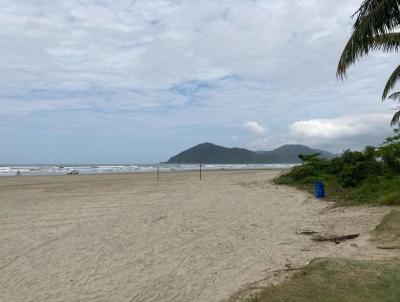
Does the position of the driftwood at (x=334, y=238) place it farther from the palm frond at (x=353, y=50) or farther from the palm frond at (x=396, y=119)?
Result: the palm frond at (x=396, y=119)

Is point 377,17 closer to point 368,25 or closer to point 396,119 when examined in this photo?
point 368,25

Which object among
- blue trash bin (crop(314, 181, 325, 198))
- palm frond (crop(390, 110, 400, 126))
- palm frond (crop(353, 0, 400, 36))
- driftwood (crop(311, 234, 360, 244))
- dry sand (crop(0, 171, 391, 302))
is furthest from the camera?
palm frond (crop(390, 110, 400, 126))

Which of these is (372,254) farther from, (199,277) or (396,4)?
(396,4)

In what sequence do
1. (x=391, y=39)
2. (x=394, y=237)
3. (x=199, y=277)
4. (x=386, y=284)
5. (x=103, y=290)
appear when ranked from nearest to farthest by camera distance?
(x=386, y=284) < (x=103, y=290) < (x=199, y=277) < (x=394, y=237) < (x=391, y=39)

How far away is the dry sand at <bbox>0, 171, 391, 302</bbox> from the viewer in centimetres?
534

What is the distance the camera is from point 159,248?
750cm


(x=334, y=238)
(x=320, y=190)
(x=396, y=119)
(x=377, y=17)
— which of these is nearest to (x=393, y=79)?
(x=320, y=190)

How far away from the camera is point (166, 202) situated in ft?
47.4

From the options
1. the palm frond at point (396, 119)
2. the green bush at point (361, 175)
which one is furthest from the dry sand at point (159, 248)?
the palm frond at point (396, 119)

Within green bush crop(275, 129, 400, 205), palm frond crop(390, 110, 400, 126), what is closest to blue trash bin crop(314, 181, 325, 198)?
green bush crop(275, 129, 400, 205)

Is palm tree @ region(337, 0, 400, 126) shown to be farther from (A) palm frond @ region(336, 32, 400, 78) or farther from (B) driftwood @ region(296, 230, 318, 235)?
(B) driftwood @ region(296, 230, 318, 235)

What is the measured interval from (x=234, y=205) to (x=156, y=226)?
4312 millimetres

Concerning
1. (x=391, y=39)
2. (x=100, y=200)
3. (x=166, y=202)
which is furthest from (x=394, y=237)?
(x=100, y=200)

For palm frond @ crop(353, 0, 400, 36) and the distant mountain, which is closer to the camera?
palm frond @ crop(353, 0, 400, 36)
